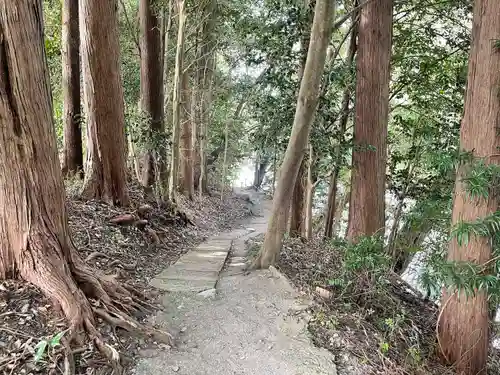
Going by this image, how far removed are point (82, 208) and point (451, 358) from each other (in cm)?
502

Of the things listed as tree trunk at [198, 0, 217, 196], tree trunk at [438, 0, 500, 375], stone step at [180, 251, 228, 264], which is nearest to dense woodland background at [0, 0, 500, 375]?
tree trunk at [438, 0, 500, 375]

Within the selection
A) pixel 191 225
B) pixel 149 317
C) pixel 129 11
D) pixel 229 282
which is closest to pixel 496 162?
pixel 229 282

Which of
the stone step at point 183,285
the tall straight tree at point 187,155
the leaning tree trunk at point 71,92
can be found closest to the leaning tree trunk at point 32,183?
the stone step at point 183,285

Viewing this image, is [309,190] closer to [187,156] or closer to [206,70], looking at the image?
[187,156]

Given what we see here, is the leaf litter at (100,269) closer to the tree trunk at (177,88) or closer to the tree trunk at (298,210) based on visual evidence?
the tree trunk at (177,88)

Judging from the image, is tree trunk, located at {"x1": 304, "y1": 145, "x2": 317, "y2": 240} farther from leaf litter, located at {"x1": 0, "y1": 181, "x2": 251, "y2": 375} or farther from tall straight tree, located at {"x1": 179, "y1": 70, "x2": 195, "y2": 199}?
tall straight tree, located at {"x1": 179, "y1": 70, "x2": 195, "y2": 199}

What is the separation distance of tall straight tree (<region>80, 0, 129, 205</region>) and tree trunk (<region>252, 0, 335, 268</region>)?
2721 mm

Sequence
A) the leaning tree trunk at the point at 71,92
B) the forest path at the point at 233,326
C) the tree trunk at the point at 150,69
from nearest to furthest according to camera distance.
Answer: the forest path at the point at 233,326 → the leaning tree trunk at the point at 71,92 → the tree trunk at the point at 150,69

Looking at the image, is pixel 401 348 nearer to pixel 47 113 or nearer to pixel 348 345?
pixel 348 345

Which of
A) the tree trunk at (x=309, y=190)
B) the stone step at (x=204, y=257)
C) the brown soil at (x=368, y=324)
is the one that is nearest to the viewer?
the brown soil at (x=368, y=324)

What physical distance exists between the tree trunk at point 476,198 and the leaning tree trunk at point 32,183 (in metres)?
3.28

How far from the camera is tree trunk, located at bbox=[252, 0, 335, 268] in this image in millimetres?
4500

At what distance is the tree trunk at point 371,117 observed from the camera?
5.79 m

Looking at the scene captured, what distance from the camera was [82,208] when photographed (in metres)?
5.76
